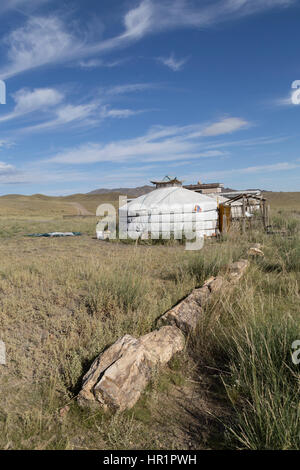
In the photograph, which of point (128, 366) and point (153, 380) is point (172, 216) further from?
point (128, 366)

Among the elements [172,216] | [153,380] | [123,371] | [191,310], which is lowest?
[153,380]

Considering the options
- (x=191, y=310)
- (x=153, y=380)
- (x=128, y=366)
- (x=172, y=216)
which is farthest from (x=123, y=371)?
(x=172, y=216)

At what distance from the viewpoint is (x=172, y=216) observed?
51.8 feet

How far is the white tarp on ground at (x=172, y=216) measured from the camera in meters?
15.5

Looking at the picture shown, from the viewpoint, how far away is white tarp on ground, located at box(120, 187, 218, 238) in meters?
15.5

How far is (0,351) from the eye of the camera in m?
3.57

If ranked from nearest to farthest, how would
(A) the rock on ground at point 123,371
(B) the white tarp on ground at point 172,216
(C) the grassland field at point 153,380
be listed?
(C) the grassland field at point 153,380, (A) the rock on ground at point 123,371, (B) the white tarp on ground at point 172,216

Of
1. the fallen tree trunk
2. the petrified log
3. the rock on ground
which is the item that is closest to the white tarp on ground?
the petrified log

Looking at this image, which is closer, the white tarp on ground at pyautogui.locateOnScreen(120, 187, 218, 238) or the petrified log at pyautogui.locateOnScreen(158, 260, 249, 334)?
the petrified log at pyautogui.locateOnScreen(158, 260, 249, 334)

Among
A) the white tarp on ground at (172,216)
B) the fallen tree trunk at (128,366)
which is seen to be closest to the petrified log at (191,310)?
the fallen tree trunk at (128,366)

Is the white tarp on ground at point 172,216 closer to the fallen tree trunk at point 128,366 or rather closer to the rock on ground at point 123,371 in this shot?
the fallen tree trunk at point 128,366

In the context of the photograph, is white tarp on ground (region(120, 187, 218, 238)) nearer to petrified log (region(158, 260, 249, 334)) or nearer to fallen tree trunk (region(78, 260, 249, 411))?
petrified log (region(158, 260, 249, 334))

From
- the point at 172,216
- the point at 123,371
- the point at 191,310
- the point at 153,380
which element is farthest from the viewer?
the point at 172,216
